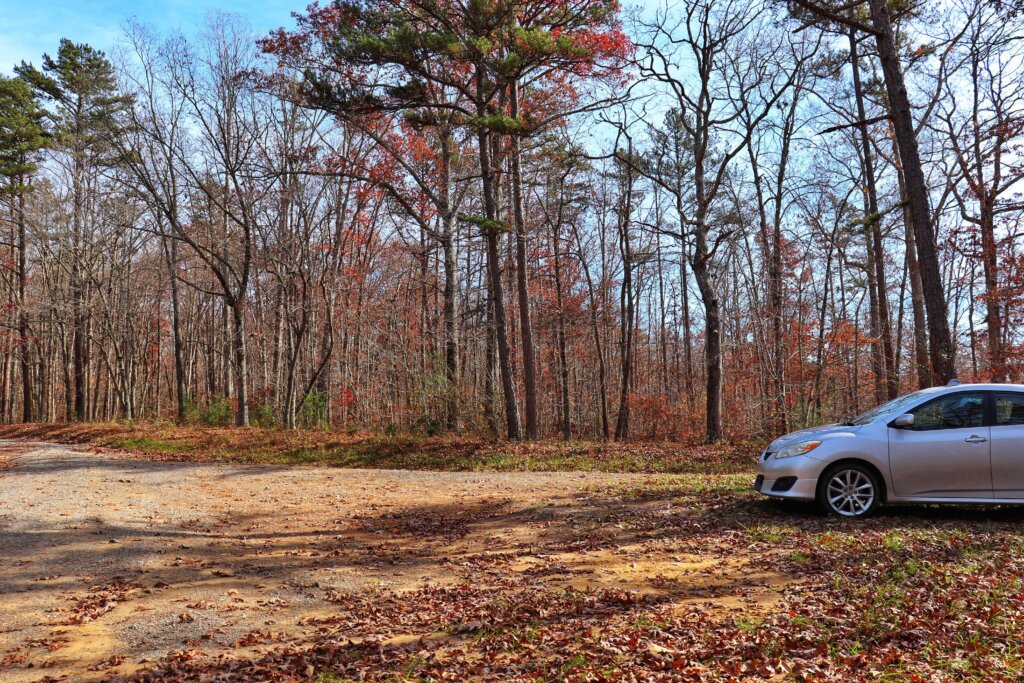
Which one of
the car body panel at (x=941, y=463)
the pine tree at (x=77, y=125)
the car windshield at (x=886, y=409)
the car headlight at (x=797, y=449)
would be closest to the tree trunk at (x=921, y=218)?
the car windshield at (x=886, y=409)

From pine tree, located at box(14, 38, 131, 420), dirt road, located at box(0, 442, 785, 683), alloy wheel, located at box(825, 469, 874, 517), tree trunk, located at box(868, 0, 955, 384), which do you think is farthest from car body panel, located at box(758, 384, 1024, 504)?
pine tree, located at box(14, 38, 131, 420)

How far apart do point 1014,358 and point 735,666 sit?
19.5 meters

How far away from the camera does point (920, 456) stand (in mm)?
6914

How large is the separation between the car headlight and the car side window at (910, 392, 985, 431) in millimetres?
1079

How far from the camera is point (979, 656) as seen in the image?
3768 millimetres

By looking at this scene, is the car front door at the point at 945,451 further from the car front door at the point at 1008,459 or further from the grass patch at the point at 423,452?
the grass patch at the point at 423,452

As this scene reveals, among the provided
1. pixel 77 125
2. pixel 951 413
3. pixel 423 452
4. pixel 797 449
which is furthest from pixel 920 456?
pixel 77 125

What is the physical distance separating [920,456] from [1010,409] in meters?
1.10

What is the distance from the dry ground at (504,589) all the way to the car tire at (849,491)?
0.22 meters

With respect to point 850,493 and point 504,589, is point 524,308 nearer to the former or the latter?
point 850,493

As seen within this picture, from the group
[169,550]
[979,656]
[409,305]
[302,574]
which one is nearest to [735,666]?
[979,656]

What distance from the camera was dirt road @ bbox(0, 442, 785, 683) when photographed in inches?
189

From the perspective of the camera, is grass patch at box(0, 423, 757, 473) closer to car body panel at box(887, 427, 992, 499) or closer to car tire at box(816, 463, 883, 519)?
car tire at box(816, 463, 883, 519)

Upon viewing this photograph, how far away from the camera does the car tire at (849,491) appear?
279 inches
